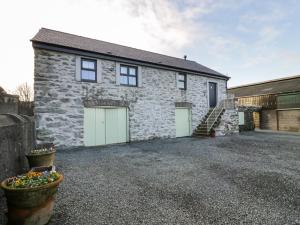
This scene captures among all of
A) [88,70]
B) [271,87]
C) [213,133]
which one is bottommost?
[213,133]

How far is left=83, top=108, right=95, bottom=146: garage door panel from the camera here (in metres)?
10.6

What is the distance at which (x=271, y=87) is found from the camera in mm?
23188

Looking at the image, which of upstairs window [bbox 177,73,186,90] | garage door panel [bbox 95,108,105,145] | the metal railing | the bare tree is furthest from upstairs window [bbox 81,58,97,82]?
the bare tree

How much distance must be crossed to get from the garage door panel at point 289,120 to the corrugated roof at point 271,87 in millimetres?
2270

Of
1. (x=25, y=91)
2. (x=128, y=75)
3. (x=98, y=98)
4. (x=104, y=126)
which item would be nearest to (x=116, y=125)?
(x=104, y=126)

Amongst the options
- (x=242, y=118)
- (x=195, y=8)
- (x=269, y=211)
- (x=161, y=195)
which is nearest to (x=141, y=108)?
(x=195, y=8)

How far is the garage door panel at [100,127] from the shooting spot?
436 inches

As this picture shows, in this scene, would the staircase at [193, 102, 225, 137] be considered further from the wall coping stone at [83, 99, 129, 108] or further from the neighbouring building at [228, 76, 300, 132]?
the wall coping stone at [83, 99, 129, 108]

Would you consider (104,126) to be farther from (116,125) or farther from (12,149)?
(12,149)

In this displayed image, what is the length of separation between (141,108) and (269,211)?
9.87m

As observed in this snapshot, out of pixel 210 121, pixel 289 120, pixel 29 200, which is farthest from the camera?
pixel 289 120

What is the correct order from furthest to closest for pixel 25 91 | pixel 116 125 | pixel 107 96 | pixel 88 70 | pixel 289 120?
pixel 25 91 < pixel 289 120 < pixel 116 125 < pixel 107 96 < pixel 88 70

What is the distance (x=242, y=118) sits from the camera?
66.9 feet

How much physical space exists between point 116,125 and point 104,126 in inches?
29.8
